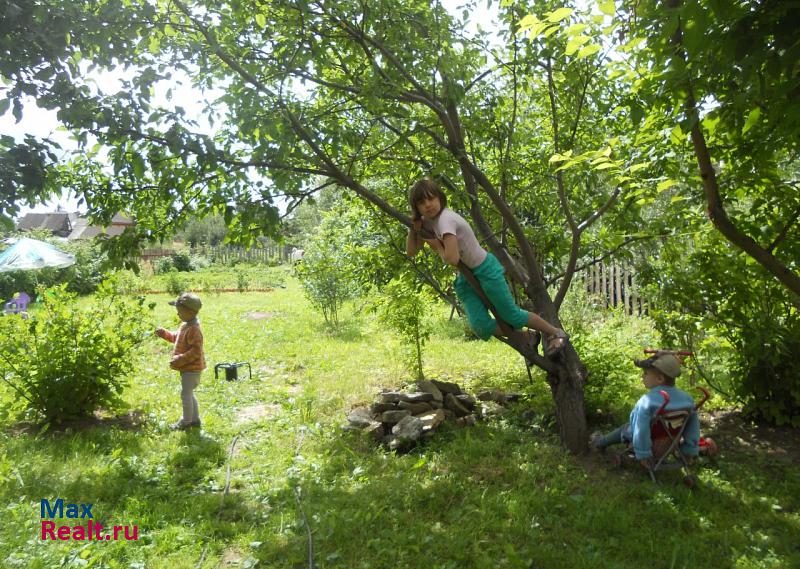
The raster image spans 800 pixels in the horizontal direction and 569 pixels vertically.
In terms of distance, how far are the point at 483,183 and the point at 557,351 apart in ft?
4.92

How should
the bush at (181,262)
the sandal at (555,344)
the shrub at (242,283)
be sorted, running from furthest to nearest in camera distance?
the bush at (181,262) < the shrub at (242,283) < the sandal at (555,344)

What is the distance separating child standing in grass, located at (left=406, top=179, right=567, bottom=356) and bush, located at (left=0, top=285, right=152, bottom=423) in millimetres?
3435

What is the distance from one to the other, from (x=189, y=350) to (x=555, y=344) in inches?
138

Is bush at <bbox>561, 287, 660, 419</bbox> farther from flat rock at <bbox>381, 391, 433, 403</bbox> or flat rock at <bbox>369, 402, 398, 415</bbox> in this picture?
flat rock at <bbox>369, 402, 398, 415</bbox>

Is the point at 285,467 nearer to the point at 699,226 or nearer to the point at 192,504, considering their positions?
the point at 192,504

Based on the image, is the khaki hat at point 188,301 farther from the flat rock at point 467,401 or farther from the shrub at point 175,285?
the shrub at point 175,285

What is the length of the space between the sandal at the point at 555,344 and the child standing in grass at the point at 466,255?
0.14 meters

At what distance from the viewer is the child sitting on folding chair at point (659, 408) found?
3762mm

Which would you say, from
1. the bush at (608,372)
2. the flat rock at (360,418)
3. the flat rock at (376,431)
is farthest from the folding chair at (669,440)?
the flat rock at (360,418)

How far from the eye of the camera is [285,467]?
455cm

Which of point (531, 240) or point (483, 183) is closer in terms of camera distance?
point (483, 183)

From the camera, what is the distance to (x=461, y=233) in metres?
3.69

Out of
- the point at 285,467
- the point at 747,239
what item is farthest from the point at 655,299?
the point at 285,467

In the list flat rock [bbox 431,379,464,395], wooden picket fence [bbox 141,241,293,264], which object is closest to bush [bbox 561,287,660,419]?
flat rock [bbox 431,379,464,395]
